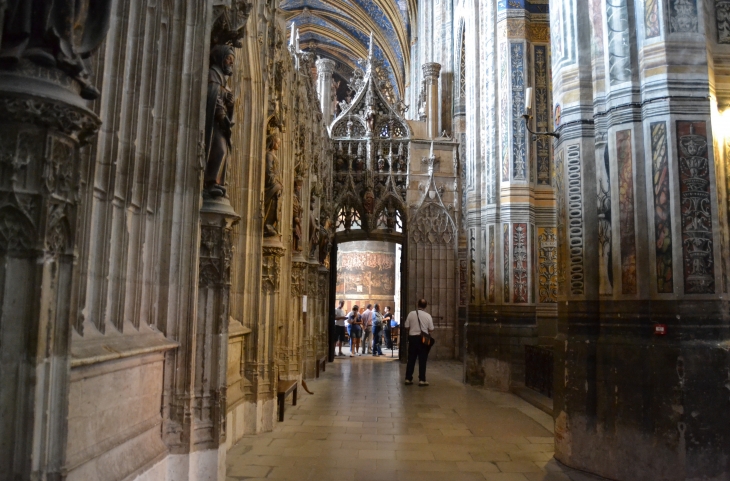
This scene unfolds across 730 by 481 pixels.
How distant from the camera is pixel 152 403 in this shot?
4.06m

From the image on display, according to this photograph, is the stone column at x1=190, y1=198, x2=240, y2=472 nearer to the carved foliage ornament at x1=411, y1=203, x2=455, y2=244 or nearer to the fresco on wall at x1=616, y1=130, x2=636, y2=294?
the fresco on wall at x1=616, y1=130, x2=636, y2=294

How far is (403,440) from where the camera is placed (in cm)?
661

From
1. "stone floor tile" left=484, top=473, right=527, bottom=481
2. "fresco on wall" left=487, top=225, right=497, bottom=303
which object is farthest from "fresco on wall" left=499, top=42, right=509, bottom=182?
"stone floor tile" left=484, top=473, right=527, bottom=481

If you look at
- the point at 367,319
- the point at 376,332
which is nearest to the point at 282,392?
the point at 376,332

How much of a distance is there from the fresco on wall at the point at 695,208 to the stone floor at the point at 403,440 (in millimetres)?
1955

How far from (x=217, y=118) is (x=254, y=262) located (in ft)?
7.88

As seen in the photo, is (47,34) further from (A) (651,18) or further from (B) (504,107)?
(B) (504,107)

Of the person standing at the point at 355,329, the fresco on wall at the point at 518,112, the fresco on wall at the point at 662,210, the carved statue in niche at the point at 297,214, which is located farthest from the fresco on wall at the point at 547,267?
the person standing at the point at 355,329

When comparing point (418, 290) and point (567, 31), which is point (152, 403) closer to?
point (567, 31)

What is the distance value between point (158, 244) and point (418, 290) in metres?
13.6

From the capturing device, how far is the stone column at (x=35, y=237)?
7.10 feet

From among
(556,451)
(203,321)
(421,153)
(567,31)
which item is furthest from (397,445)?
(421,153)

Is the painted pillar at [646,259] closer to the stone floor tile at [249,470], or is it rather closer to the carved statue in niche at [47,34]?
the stone floor tile at [249,470]

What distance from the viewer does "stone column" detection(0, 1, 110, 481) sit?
7.10ft
